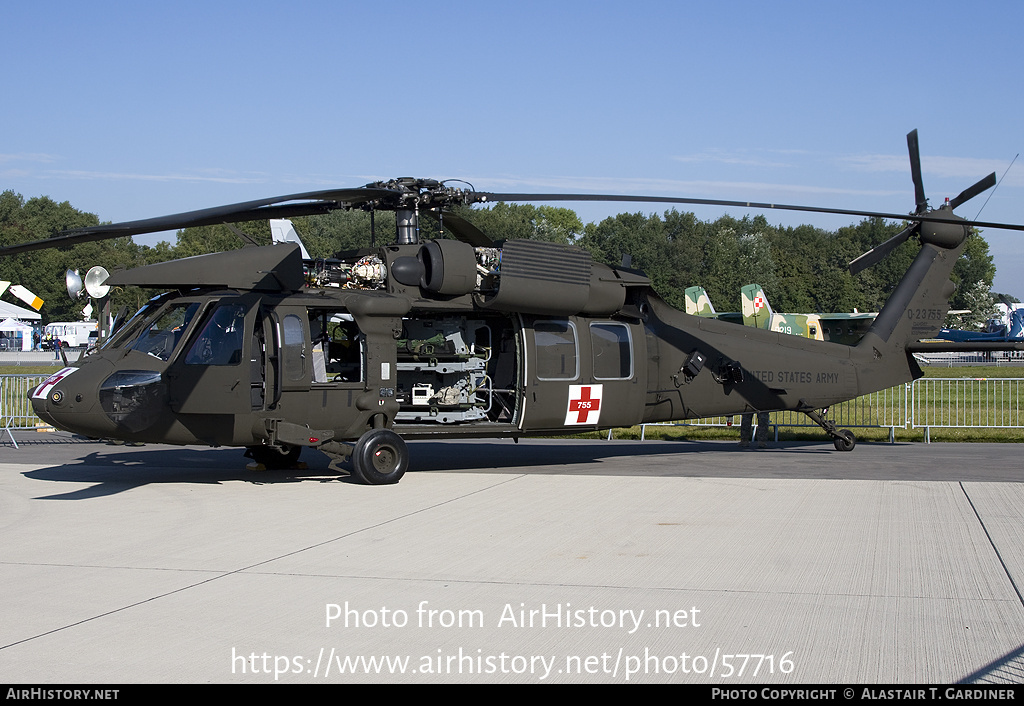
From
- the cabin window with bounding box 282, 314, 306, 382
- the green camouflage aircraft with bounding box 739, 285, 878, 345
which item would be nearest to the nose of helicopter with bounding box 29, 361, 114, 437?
the cabin window with bounding box 282, 314, 306, 382

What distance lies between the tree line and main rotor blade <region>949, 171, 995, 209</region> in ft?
165

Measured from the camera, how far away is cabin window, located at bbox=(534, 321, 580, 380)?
1203cm

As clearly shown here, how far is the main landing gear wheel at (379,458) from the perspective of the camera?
10633 millimetres

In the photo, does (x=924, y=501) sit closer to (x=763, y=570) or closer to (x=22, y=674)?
(x=763, y=570)

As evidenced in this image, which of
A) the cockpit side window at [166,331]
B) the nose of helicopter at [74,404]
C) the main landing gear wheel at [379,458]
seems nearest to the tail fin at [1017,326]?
the main landing gear wheel at [379,458]

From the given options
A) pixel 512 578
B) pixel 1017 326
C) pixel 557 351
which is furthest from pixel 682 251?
pixel 512 578

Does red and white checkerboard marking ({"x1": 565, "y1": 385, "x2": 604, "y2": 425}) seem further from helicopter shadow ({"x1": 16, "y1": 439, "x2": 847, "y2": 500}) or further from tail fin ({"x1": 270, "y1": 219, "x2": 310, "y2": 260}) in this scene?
tail fin ({"x1": 270, "y1": 219, "x2": 310, "y2": 260})

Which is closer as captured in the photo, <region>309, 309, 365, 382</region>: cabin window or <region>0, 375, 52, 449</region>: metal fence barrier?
<region>309, 309, 365, 382</region>: cabin window

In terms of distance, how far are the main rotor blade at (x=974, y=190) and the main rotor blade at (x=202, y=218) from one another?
28.8 ft

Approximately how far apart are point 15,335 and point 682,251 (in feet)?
209

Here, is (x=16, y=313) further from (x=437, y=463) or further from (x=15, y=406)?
(x=437, y=463)

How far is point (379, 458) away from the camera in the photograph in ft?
35.4

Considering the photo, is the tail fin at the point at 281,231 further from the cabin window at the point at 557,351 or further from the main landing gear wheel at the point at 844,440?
the main landing gear wheel at the point at 844,440
